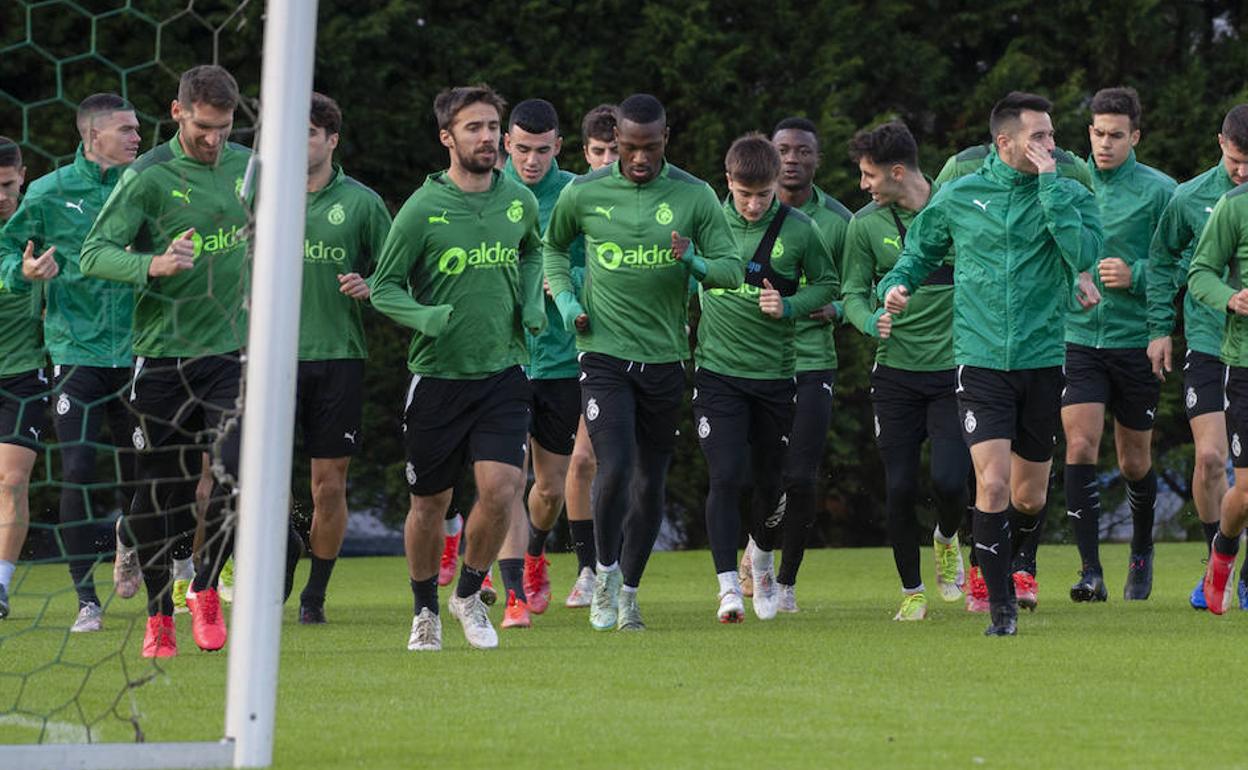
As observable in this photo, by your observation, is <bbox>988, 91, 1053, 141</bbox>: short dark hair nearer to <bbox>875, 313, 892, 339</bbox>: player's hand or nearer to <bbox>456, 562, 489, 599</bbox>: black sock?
<bbox>875, 313, 892, 339</bbox>: player's hand

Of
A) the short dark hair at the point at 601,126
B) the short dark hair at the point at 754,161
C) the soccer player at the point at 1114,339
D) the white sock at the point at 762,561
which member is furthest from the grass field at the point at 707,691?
the short dark hair at the point at 601,126

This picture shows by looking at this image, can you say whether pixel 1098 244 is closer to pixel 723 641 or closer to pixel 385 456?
pixel 723 641

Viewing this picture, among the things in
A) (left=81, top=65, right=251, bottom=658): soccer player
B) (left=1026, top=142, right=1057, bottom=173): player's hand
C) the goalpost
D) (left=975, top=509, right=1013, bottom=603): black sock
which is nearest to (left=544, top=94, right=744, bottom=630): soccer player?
(left=1026, top=142, right=1057, bottom=173): player's hand

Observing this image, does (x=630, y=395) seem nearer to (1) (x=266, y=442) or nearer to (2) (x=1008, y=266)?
(2) (x=1008, y=266)

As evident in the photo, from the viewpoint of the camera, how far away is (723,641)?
9.20m

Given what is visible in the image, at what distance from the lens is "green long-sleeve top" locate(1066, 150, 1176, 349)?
447 inches

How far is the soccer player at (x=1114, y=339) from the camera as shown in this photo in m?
11.4

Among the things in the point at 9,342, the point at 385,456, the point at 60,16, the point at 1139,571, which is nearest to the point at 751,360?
the point at 1139,571

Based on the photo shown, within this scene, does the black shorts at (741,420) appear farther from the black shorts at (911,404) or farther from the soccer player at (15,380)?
the soccer player at (15,380)

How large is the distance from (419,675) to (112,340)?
3.11 m

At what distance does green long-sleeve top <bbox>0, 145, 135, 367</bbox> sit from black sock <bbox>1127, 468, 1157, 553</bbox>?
5.22 m

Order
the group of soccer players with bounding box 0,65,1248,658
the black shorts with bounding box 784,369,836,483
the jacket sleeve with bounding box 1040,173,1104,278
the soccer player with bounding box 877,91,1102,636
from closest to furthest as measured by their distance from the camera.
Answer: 1. the group of soccer players with bounding box 0,65,1248,658
2. the jacket sleeve with bounding box 1040,173,1104,278
3. the soccer player with bounding box 877,91,1102,636
4. the black shorts with bounding box 784,369,836,483

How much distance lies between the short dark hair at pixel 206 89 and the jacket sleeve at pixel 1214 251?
4.46m

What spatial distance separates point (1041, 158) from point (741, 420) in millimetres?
2083
